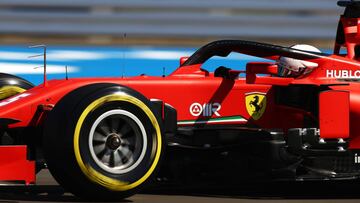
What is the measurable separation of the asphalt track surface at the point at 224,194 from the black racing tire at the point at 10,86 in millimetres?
984

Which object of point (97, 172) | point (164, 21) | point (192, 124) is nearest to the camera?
point (97, 172)

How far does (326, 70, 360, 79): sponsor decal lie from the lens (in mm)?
5160

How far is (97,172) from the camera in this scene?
4.26 meters

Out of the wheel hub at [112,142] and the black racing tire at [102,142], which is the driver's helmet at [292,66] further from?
the wheel hub at [112,142]

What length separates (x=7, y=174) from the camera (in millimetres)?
4352

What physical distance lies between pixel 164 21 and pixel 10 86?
11.0ft

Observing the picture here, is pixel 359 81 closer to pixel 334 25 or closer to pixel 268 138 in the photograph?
pixel 268 138

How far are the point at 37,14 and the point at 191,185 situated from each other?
516 cm

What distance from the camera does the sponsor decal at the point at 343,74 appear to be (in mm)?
5160

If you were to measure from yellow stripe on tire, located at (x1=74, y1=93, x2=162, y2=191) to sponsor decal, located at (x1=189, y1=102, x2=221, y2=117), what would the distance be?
582 mm

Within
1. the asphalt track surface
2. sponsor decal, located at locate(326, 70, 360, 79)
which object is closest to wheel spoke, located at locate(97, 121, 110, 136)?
the asphalt track surface

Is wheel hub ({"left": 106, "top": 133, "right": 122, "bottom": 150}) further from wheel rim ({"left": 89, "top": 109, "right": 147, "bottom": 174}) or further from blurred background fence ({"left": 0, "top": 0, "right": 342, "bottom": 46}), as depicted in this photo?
blurred background fence ({"left": 0, "top": 0, "right": 342, "bottom": 46})

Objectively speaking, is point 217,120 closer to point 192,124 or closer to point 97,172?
→ point 192,124

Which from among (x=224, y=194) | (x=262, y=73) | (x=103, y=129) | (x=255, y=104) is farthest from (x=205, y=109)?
(x=103, y=129)
